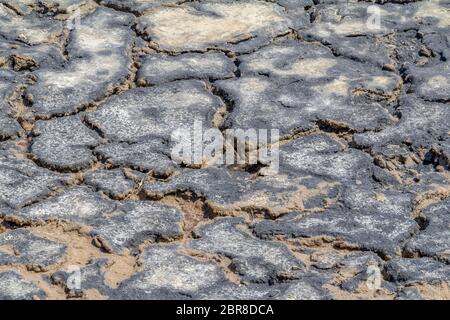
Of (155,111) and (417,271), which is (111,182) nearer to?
(155,111)

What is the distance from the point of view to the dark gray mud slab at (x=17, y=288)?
255 cm

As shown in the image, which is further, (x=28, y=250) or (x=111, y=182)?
(x=111, y=182)

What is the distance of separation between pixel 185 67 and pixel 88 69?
32 cm

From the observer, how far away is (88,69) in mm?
3588

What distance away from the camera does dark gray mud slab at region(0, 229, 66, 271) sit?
2682mm

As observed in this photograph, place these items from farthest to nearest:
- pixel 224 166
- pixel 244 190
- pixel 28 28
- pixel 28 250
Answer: pixel 28 28 → pixel 224 166 → pixel 244 190 → pixel 28 250

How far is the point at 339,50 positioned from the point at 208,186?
98cm

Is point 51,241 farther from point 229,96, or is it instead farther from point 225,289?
point 229,96

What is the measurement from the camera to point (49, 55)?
12.1ft

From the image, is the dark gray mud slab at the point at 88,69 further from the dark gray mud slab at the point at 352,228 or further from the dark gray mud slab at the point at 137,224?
the dark gray mud slab at the point at 352,228

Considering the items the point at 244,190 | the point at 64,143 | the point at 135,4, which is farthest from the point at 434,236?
the point at 135,4

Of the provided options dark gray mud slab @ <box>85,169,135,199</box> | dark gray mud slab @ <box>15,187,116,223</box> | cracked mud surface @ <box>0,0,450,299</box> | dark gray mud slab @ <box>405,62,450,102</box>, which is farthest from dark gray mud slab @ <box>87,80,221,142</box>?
dark gray mud slab @ <box>405,62,450,102</box>

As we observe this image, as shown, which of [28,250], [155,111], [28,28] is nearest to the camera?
[28,250]

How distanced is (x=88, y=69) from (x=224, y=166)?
736 millimetres
